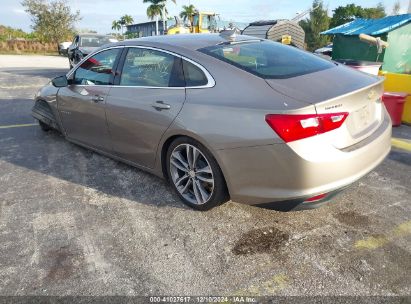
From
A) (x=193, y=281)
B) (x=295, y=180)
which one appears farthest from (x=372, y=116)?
(x=193, y=281)

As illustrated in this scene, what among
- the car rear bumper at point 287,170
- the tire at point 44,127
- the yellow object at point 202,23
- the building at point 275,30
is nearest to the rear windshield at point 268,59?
the car rear bumper at point 287,170

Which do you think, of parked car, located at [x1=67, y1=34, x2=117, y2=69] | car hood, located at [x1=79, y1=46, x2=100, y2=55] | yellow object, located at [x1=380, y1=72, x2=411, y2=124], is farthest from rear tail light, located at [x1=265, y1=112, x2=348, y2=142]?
parked car, located at [x1=67, y1=34, x2=117, y2=69]

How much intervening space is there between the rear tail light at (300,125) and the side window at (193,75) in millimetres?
863

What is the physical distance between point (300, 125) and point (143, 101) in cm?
168

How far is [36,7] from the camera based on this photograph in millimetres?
39969

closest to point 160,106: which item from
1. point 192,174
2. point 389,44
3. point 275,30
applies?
point 192,174

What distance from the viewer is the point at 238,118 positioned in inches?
109

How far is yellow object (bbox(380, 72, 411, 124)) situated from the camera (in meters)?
6.48

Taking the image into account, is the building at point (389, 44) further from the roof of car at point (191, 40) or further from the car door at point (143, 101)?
the car door at point (143, 101)

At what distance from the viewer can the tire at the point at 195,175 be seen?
310 centimetres

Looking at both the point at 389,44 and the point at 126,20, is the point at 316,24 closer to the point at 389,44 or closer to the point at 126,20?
the point at 389,44

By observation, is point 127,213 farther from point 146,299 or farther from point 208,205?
point 146,299

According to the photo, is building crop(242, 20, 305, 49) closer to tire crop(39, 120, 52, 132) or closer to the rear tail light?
tire crop(39, 120, 52, 132)

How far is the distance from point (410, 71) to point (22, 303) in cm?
1647
